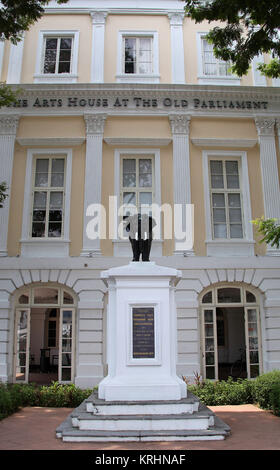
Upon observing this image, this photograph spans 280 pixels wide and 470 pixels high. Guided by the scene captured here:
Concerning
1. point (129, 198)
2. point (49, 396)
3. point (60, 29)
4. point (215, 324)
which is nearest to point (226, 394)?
point (215, 324)

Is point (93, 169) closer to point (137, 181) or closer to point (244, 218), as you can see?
point (137, 181)

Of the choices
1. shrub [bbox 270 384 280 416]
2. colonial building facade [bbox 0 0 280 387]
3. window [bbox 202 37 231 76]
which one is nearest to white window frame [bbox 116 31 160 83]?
colonial building facade [bbox 0 0 280 387]

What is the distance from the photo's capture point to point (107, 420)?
623cm

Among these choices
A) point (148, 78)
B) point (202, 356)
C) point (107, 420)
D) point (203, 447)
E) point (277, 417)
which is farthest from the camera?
point (148, 78)

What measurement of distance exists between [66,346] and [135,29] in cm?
1104

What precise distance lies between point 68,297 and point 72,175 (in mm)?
3878

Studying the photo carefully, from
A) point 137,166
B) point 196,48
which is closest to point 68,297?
point 137,166

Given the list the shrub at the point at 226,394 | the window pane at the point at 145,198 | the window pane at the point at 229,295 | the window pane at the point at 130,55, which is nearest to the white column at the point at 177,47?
the window pane at the point at 130,55

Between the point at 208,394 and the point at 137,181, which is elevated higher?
the point at 137,181

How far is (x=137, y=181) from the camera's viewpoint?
45.4 feet

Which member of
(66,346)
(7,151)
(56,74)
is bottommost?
(66,346)

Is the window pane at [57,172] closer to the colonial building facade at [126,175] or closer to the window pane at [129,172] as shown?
the colonial building facade at [126,175]

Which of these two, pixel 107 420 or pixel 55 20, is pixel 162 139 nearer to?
pixel 55 20
